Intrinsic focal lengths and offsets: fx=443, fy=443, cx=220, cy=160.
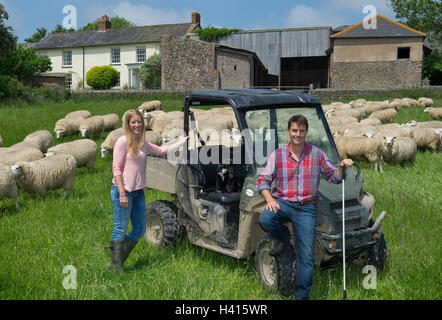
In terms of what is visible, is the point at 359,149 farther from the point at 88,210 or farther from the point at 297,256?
the point at 297,256

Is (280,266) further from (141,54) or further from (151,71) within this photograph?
(141,54)

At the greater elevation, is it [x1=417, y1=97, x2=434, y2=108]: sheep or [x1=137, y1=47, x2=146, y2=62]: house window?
[x1=137, y1=47, x2=146, y2=62]: house window

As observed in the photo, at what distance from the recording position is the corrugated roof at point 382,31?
1405 inches

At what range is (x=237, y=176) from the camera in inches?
194

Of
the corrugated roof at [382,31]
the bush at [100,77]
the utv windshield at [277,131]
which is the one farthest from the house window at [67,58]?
the utv windshield at [277,131]

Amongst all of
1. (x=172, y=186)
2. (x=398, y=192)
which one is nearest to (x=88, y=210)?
(x=172, y=186)

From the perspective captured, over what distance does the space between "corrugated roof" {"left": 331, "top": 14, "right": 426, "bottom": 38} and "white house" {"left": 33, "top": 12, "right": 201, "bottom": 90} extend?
17.8m

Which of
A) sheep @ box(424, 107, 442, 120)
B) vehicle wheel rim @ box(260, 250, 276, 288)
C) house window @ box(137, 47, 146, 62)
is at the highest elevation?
house window @ box(137, 47, 146, 62)

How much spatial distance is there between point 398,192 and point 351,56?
3163cm

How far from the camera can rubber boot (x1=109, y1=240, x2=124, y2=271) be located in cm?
467

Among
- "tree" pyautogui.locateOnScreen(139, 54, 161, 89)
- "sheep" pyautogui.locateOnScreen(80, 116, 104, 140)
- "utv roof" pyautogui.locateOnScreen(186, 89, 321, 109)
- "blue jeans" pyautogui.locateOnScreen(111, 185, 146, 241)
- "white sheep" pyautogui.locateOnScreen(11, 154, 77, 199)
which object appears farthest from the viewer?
"tree" pyautogui.locateOnScreen(139, 54, 161, 89)

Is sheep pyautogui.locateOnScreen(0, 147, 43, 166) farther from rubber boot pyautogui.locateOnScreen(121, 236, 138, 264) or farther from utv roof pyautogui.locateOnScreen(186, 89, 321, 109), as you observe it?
utv roof pyautogui.locateOnScreen(186, 89, 321, 109)

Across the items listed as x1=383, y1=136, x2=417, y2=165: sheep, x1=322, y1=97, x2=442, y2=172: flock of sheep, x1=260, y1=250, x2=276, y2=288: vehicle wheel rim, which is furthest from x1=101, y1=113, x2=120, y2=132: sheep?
x1=260, y1=250, x2=276, y2=288: vehicle wheel rim

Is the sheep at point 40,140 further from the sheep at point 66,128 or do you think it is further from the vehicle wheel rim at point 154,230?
the vehicle wheel rim at point 154,230
